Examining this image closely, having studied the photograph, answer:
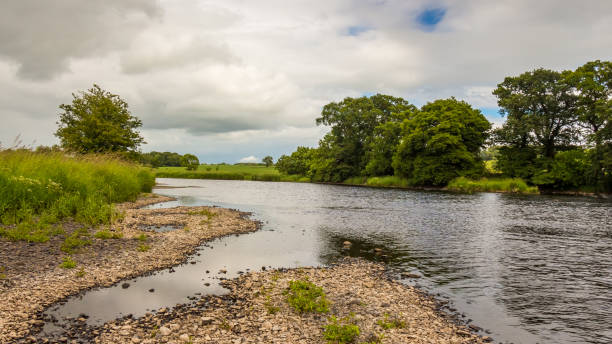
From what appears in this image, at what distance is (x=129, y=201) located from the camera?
35875mm

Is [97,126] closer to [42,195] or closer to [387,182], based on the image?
[42,195]

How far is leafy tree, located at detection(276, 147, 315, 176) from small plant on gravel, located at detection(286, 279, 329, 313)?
117 metres

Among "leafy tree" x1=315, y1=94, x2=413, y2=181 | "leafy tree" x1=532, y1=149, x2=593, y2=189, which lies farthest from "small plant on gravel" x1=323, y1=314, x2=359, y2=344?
"leafy tree" x1=315, y1=94, x2=413, y2=181

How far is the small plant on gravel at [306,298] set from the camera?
32.9 feet

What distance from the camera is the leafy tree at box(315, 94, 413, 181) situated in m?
100

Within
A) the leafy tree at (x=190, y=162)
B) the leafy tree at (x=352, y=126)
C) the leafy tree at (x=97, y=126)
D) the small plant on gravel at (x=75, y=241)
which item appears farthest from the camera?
the leafy tree at (x=190, y=162)

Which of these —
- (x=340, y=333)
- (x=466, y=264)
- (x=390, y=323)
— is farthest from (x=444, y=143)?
(x=340, y=333)

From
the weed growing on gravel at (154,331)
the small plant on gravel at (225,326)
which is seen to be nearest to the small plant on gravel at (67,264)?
the weed growing on gravel at (154,331)

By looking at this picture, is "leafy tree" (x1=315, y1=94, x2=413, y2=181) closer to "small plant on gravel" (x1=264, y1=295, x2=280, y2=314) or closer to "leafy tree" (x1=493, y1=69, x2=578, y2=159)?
"leafy tree" (x1=493, y1=69, x2=578, y2=159)

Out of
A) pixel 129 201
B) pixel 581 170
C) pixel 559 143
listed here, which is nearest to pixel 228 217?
pixel 129 201

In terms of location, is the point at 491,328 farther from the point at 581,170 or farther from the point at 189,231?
the point at 581,170

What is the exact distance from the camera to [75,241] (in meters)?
15.1

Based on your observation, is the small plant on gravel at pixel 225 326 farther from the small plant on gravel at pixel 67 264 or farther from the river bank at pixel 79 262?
the small plant on gravel at pixel 67 264

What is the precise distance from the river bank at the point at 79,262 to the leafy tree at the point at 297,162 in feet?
358
